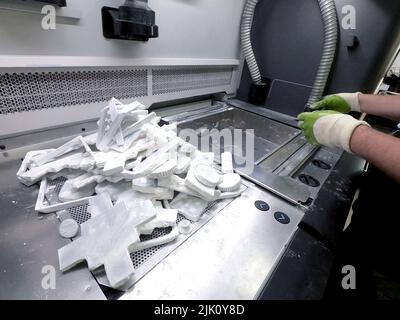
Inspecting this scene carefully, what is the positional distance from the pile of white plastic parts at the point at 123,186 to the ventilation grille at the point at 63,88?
224 mm

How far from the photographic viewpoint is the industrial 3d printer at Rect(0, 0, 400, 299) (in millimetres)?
498

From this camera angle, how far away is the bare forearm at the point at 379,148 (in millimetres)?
543

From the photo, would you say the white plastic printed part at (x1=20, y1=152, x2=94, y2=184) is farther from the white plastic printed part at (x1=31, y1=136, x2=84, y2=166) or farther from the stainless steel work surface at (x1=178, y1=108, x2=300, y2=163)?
the stainless steel work surface at (x1=178, y1=108, x2=300, y2=163)

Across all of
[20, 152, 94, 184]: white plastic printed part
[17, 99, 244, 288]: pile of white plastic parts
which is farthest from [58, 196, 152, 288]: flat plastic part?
[20, 152, 94, 184]: white plastic printed part

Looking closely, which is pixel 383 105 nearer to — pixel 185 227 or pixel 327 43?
pixel 327 43

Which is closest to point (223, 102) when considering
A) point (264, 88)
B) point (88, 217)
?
point (264, 88)

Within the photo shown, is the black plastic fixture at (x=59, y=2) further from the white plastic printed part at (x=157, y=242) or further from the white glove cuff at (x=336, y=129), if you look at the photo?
the white glove cuff at (x=336, y=129)

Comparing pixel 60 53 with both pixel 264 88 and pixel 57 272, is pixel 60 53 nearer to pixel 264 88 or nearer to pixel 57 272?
pixel 57 272

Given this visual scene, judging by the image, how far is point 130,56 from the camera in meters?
1.04

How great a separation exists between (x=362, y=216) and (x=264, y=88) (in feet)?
3.98

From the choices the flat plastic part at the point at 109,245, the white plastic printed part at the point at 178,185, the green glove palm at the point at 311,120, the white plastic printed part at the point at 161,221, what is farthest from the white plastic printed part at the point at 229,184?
the green glove palm at the point at 311,120

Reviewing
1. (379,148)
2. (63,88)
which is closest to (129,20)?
(63,88)

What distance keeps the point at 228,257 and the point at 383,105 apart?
1.07 m

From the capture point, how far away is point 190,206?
0.67 meters
